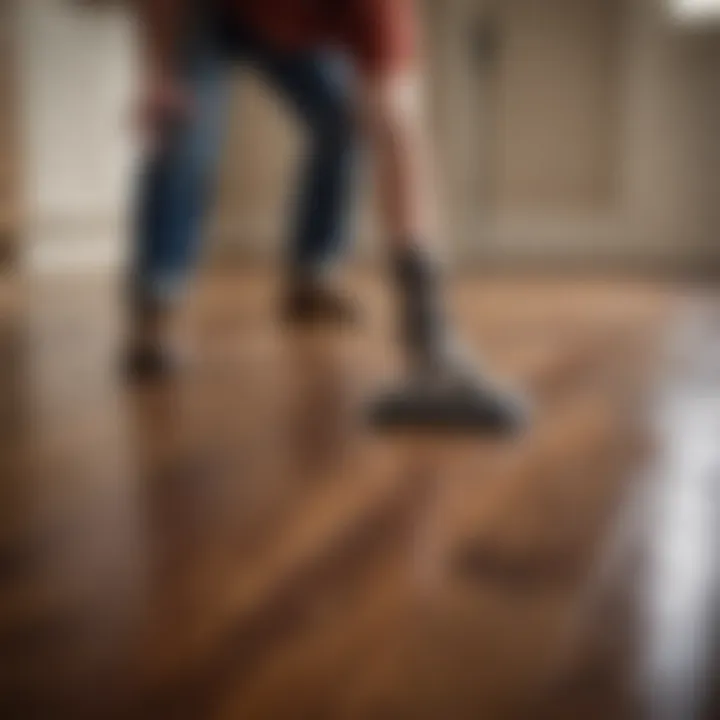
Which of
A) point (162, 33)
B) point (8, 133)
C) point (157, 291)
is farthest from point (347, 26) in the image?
point (8, 133)

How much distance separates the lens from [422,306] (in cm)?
133

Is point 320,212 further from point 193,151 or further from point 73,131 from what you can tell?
point 73,131

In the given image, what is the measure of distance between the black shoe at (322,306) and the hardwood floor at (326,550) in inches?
16.7

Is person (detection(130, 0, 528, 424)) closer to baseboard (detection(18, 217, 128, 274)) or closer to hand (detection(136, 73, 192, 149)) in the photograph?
hand (detection(136, 73, 192, 149))

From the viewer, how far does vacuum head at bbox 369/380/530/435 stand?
129cm

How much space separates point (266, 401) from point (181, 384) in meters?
0.14

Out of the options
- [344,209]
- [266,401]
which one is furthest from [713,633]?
[344,209]

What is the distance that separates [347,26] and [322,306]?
2.48 ft

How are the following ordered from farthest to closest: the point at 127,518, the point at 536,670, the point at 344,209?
the point at 344,209 → the point at 127,518 → the point at 536,670

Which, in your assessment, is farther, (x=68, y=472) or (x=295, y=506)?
(x=68, y=472)

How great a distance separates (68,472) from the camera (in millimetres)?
1118

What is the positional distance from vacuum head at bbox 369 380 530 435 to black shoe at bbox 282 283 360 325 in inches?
30.6

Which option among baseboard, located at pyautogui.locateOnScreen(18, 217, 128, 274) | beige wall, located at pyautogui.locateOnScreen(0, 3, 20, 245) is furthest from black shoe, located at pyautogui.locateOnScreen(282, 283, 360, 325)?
baseboard, located at pyautogui.locateOnScreen(18, 217, 128, 274)

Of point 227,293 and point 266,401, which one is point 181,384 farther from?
point 227,293
